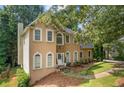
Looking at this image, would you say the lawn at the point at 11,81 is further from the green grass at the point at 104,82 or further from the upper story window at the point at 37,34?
the green grass at the point at 104,82

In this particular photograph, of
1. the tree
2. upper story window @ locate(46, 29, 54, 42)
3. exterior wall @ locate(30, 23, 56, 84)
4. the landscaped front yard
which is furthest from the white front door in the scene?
the tree

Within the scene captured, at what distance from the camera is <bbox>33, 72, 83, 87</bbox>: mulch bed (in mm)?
5430

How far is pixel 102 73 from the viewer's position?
5.52 m

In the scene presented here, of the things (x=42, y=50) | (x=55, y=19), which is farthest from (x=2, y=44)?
(x=55, y=19)

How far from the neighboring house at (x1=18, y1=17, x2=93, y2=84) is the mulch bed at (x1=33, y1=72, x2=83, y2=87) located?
11 centimetres

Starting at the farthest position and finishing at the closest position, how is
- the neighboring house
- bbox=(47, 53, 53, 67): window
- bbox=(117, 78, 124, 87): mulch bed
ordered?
1. bbox=(47, 53, 53, 67): window
2. the neighboring house
3. bbox=(117, 78, 124, 87): mulch bed

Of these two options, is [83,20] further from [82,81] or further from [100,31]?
[82,81]

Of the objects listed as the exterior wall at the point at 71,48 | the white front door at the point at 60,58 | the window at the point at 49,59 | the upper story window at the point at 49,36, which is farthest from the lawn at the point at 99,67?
the upper story window at the point at 49,36

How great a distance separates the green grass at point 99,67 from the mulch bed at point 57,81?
0.32 metres

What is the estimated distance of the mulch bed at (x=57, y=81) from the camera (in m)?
5.43

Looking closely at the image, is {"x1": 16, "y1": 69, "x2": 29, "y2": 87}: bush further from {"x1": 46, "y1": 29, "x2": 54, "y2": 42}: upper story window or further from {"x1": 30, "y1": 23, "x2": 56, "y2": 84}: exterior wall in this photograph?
{"x1": 46, "y1": 29, "x2": 54, "y2": 42}: upper story window

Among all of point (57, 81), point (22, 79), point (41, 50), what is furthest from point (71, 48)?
point (22, 79)
